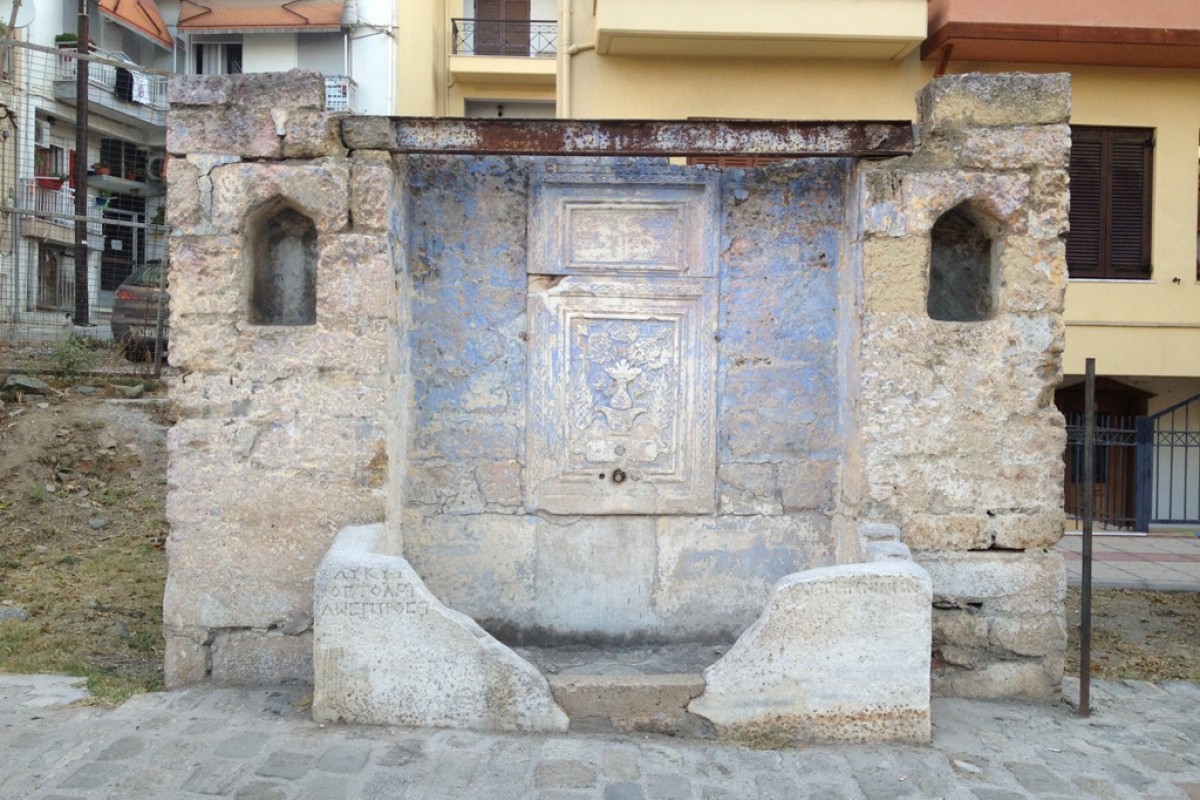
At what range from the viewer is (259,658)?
4.24 meters

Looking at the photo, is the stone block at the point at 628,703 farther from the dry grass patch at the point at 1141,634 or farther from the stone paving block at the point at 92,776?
the dry grass patch at the point at 1141,634

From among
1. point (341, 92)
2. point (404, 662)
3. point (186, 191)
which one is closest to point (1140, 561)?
point (404, 662)

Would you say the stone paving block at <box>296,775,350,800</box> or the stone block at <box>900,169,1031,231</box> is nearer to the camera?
the stone paving block at <box>296,775,350,800</box>

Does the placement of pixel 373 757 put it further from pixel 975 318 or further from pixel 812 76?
pixel 812 76

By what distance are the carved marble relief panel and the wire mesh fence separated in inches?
209

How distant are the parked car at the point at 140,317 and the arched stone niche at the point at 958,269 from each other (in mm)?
7261

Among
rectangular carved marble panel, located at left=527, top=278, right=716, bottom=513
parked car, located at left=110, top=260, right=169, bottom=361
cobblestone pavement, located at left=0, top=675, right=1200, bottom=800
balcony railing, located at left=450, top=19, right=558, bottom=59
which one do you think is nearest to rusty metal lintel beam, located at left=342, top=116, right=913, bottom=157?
rectangular carved marble panel, located at left=527, top=278, right=716, bottom=513

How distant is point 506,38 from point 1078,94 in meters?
11.4

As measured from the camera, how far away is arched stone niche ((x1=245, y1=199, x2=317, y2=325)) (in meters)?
4.59

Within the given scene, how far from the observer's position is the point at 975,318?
4.60 metres

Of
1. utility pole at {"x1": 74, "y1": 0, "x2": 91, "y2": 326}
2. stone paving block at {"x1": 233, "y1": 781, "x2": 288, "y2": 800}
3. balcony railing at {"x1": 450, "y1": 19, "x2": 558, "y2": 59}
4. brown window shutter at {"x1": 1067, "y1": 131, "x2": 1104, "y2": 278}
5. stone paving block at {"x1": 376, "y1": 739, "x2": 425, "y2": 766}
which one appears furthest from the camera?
balcony railing at {"x1": 450, "y1": 19, "x2": 558, "y2": 59}

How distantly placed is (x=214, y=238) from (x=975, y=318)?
3.34m

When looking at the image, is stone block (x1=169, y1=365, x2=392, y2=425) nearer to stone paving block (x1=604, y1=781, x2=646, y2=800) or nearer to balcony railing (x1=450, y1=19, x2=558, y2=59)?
stone paving block (x1=604, y1=781, x2=646, y2=800)

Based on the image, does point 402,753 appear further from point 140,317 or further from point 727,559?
point 140,317
